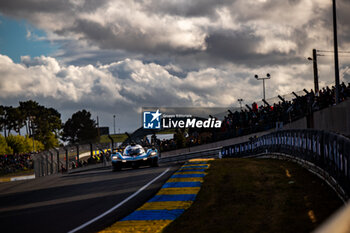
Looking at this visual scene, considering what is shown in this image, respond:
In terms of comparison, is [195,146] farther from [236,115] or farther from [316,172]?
[316,172]

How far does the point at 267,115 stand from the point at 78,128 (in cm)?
11314

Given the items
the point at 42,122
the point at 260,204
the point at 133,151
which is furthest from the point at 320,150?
the point at 42,122

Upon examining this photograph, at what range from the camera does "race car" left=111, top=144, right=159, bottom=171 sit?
20484 millimetres

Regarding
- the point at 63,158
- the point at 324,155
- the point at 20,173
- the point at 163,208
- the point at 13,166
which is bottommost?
the point at 20,173

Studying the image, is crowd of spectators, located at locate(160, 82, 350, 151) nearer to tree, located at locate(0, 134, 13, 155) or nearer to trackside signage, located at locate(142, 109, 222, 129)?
trackside signage, located at locate(142, 109, 222, 129)

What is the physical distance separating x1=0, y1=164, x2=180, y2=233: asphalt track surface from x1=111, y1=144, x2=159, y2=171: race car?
18.7 ft

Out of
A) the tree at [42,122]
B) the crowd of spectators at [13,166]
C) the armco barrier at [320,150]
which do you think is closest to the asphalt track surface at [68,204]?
the armco barrier at [320,150]

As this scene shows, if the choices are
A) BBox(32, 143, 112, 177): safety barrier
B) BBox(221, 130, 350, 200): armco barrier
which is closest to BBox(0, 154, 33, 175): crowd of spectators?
BBox(32, 143, 112, 177): safety barrier

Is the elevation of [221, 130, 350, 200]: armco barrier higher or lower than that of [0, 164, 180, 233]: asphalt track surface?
higher

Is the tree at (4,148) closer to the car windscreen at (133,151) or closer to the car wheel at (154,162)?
the car windscreen at (133,151)

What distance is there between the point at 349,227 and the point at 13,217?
330 inches

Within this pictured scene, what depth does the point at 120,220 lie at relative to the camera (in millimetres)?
7992

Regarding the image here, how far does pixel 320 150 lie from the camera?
1111cm

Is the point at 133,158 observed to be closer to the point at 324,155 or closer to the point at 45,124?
the point at 324,155
